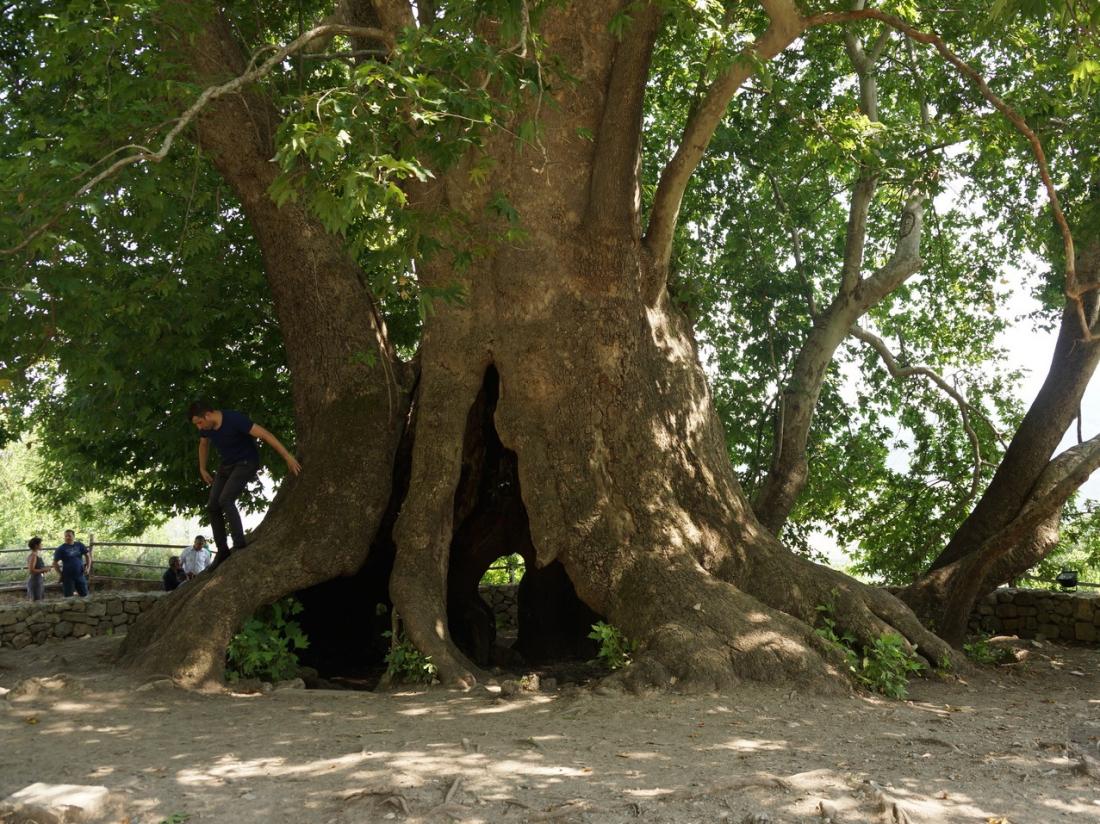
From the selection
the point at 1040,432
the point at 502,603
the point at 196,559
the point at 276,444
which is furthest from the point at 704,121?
the point at 196,559

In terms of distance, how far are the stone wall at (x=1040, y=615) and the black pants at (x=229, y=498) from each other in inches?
307

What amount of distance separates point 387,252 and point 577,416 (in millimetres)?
2618

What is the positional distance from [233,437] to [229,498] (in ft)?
1.69

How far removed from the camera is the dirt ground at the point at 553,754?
13.3 ft

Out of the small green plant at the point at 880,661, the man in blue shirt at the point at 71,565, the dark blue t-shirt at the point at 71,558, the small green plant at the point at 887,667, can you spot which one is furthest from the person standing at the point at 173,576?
the small green plant at the point at 887,667

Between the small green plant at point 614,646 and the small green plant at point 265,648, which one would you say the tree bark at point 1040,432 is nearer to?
the small green plant at point 614,646

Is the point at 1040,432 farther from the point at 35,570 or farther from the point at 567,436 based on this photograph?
the point at 35,570

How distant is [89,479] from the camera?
15859 mm

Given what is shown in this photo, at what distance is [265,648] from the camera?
732 centimetres

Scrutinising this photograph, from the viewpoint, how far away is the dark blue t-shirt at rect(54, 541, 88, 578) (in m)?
14.3

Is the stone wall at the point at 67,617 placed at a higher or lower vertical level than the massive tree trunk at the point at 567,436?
lower

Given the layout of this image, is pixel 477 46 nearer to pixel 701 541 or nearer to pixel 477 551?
pixel 701 541

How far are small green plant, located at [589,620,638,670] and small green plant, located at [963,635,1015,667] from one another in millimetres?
3392

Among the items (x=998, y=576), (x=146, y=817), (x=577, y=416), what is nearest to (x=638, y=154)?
(x=577, y=416)
